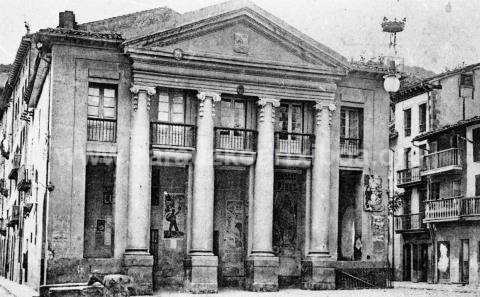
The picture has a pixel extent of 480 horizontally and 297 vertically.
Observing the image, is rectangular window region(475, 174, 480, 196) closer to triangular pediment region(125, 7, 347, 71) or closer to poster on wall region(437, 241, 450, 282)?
poster on wall region(437, 241, 450, 282)

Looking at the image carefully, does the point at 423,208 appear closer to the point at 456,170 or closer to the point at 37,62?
the point at 456,170

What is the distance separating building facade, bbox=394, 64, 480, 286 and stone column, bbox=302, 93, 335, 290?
11728 millimetres

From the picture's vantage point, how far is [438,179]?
45844 millimetres

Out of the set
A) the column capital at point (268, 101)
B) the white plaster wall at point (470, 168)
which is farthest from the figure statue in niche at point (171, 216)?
the white plaster wall at point (470, 168)

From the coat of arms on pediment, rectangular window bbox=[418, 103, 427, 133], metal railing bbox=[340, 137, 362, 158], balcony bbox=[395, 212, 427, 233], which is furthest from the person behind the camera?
rectangular window bbox=[418, 103, 427, 133]

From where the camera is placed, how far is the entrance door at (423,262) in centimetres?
4828

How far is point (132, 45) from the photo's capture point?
2945 centimetres

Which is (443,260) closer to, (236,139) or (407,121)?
(407,121)

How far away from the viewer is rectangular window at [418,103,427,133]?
50.2 metres

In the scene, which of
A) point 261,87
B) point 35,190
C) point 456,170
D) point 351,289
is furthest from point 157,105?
point 456,170

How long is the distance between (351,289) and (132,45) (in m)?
13.6

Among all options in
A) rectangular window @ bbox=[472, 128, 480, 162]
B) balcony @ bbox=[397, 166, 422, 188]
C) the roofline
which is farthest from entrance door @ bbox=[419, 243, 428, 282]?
the roofline

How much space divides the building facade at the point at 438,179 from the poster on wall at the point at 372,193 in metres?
8.65

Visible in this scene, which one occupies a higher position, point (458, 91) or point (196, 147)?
point (458, 91)
